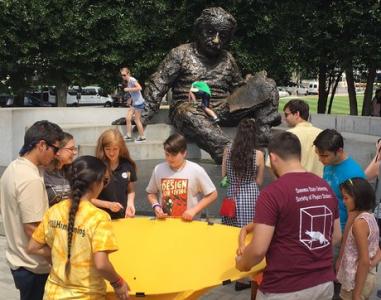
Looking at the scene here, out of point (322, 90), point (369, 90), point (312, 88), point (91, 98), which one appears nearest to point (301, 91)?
point (312, 88)

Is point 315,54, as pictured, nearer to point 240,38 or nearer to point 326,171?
point 240,38

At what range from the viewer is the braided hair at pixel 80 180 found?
113 inches

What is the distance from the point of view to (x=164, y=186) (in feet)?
15.3

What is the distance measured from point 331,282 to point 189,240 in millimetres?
1069

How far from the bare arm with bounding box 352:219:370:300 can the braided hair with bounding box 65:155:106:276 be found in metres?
1.79

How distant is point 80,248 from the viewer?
2.87 meters

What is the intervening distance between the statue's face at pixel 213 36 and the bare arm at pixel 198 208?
681 centimetres

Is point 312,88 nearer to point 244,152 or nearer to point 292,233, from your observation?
point 244,152

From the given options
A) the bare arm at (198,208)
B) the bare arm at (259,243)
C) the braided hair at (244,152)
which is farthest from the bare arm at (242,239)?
Answer: the braided hair at (244,152)

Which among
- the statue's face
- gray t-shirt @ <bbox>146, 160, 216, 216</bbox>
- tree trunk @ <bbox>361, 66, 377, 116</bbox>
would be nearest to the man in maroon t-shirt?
gray t-shirt @ <bbox>146, 160, 216, 216</bbox>

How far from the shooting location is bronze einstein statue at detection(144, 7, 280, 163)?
35.7 ft

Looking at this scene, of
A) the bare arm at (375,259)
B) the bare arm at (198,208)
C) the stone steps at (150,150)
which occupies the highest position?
the bare arm at (198,208)

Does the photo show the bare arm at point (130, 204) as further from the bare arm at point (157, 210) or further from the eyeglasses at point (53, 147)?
the eyeglasses at point (53, 147)

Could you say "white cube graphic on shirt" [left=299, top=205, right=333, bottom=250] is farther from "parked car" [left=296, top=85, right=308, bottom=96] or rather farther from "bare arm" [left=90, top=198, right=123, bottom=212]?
"parked car" [left=296, top=85, right=308, bottom=96]
